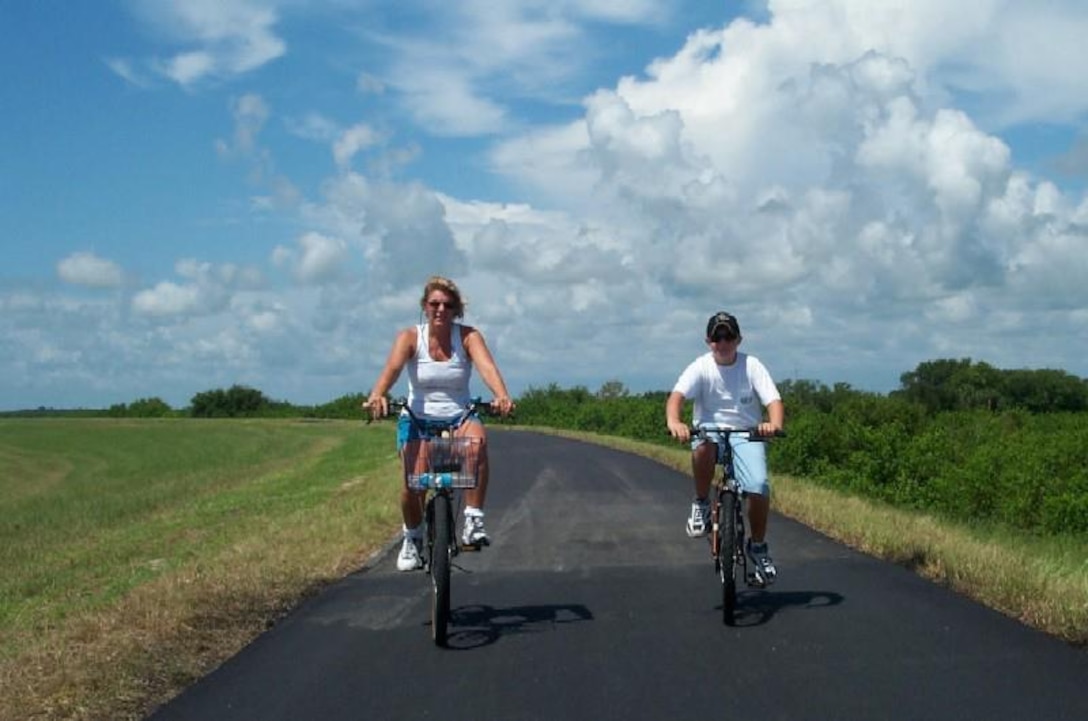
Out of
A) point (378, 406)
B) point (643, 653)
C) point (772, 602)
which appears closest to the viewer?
point (643, 653)

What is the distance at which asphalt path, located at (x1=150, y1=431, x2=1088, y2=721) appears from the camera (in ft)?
19.7

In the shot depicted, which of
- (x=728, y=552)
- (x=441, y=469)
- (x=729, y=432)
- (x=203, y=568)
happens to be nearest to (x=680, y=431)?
(x=729, y=432)

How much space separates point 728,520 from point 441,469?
2.00 meters

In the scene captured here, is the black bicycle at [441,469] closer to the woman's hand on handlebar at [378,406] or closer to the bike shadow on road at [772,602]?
the woman's hand on handlebar at [378,406]

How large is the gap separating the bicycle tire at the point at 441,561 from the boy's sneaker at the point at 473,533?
0.18m

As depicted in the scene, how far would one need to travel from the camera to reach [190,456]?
171 ft

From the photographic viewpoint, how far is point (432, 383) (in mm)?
7980

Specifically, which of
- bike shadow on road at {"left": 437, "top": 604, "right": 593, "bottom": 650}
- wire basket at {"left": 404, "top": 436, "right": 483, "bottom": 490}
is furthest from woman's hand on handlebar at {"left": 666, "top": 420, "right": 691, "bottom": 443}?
wire basket at {"left": 404, "top": 436, "right": 483, "bottom": 490}

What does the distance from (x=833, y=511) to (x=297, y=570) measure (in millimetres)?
6947

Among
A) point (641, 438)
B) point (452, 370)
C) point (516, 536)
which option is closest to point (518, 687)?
point (452, 370)

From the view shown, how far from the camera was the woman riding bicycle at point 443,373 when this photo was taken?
7.94 m

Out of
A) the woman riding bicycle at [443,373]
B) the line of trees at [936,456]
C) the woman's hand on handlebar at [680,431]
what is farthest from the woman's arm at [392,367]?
the line of trees at [936,456]

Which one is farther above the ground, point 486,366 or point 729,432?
point 486,366

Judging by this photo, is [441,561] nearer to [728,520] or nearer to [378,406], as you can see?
[378,406]
